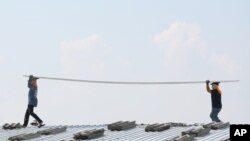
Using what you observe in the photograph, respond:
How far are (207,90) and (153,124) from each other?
3.82m

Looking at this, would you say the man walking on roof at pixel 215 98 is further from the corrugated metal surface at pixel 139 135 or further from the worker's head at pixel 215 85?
the corrugated metal surface at pixel 139 135

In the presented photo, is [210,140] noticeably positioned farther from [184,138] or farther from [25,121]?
[25,121]

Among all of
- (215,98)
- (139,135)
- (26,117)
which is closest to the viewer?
(139,135)

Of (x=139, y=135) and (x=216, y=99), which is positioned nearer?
(x=139, y=135)

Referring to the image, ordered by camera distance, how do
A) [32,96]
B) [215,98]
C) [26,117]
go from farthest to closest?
[26,117] → [32,96] → [215,98]

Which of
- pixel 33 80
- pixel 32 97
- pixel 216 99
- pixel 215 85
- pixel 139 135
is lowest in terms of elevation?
pixel 139 135

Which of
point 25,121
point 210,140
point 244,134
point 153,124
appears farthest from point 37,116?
point 244,134

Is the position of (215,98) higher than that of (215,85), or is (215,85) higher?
(215,85)

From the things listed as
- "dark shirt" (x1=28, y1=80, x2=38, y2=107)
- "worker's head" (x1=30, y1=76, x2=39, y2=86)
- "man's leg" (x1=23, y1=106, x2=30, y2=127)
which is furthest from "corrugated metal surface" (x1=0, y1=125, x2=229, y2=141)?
"worker's head" (x1=30, y1=76, x2=39, y2=86)

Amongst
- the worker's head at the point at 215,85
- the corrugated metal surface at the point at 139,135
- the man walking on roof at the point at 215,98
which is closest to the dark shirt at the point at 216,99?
the man walking on roof at the point at 215,98

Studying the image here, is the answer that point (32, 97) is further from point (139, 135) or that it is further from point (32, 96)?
point (139, 135)

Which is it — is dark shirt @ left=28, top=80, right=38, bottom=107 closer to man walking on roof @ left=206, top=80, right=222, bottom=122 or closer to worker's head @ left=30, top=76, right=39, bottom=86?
worker's head @ left=30, top=76, right=39, bottom=86

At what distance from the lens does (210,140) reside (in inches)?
849

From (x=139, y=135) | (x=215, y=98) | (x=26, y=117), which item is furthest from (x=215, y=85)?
(x=26, y=117)
